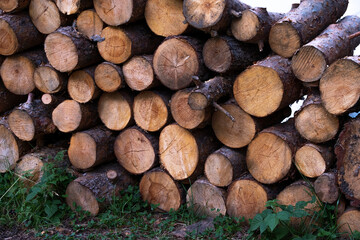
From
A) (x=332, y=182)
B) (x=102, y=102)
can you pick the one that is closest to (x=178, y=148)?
(x=102, y=102)

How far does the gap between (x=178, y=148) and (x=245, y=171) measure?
0.59 meters

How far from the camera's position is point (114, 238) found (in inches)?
132

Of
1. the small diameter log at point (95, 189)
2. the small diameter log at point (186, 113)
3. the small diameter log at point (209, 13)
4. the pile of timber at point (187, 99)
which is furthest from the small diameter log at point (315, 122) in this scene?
the small diameter log at point (95, 189)

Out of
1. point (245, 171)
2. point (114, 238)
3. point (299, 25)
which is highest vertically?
point (299, 25)

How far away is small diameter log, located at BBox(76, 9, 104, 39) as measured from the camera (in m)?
3.67

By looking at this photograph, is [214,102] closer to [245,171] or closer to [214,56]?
[214,56]

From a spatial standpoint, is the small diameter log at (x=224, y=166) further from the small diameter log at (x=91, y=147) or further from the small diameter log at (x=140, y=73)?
the small diameter log at (x=91, y=147)

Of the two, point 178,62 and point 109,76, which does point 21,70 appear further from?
point 178,62

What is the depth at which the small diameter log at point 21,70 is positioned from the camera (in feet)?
13.0

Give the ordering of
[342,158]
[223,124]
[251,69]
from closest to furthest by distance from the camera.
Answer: [342,158]
[251,69]
[223,124]

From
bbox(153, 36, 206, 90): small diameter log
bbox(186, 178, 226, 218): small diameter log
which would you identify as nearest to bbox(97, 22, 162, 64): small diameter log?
bbox(153, 36, 206, 90): small diameter log

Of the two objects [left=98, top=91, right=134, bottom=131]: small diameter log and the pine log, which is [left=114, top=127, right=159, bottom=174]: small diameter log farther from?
the pine log

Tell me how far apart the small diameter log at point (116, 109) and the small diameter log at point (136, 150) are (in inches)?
3.5

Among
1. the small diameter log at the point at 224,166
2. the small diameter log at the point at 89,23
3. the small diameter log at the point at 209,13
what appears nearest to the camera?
the small diameter log at the point at 209,13
